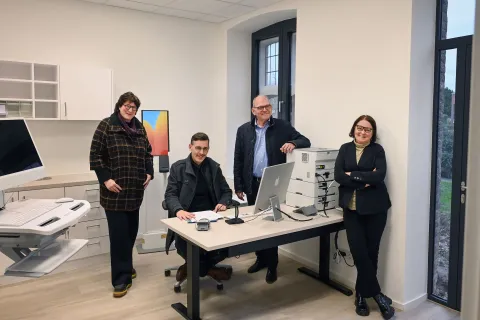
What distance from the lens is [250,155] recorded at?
369 centimetres

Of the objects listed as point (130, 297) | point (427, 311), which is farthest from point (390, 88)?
point (130, 297)

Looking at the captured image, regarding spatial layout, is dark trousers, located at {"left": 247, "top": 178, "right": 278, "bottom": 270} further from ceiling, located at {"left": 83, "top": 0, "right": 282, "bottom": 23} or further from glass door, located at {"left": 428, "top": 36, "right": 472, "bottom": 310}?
ceiling, located at {"left": 83, "top": 0, "right": 282, "bottom": 23}

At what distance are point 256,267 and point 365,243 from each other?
1.26 metres

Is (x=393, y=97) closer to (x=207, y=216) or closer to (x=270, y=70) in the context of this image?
(x=207, y=216)

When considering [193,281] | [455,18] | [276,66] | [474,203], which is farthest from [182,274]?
[474,203]

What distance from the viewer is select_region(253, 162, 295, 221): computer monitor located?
9.03 feet

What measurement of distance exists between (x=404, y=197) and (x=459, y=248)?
57 cm

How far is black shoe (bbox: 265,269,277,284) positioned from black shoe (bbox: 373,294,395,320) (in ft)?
3.18

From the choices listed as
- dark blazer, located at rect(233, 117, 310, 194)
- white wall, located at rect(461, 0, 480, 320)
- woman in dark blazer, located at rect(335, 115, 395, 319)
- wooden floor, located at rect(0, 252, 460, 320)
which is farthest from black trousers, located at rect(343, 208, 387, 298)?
white wall, located at rect(461, 0, 480, 320)

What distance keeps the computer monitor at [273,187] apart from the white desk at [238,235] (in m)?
0.14

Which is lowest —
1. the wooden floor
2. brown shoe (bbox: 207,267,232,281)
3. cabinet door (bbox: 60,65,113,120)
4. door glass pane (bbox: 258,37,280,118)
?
the wooden floor

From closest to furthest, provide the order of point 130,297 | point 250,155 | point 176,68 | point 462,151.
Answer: point 462,151 < point 130,297 < point 250,155 < point 176,68

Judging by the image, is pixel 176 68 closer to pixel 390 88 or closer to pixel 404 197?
pixel 390 88

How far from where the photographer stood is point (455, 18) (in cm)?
303
